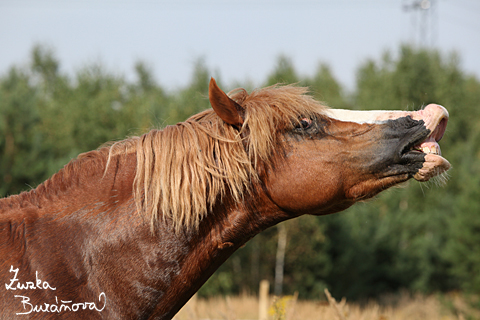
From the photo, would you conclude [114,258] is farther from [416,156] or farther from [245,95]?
[416,156]

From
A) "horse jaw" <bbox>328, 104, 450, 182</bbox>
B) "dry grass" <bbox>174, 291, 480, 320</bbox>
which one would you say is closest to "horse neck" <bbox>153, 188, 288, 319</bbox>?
"horse jaw" <bbox>328, 104, 450, 182</bbox>

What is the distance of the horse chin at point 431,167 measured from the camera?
247 centimetres

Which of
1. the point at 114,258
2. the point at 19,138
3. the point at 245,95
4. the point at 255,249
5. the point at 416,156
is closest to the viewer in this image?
the point at 114,258

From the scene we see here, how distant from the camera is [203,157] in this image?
2.46 meters

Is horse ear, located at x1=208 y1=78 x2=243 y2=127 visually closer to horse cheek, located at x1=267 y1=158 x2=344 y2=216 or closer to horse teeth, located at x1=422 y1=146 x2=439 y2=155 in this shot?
horse cheek, located at x1=267 y1=158 x2=344 y2=216

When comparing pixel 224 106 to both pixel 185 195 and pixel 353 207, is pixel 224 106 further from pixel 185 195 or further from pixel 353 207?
pixel 353 207

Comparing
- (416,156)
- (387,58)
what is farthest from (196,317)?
(387,58)

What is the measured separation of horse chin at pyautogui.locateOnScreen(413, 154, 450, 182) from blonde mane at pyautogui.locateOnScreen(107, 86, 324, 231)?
0.68 meters

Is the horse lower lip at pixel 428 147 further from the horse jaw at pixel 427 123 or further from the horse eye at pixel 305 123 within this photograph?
the horse eye at pixel 305 123

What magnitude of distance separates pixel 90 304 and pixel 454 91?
34.8 metres

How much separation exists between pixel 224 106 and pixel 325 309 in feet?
13.1

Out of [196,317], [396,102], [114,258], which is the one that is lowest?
[396,102]

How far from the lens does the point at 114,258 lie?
2.30 meters

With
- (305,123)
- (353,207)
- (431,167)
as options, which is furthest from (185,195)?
(353,207)
